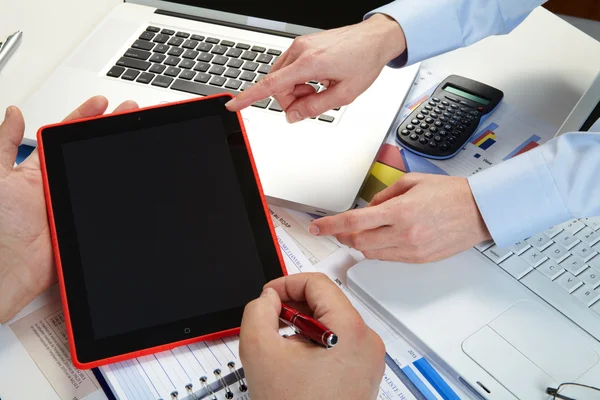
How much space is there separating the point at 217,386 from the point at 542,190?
448 millimetres

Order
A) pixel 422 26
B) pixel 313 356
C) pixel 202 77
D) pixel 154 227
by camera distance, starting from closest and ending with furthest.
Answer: pixel 313 356 < pixel 154 227 < pixel 422 26 < pixel 202 77

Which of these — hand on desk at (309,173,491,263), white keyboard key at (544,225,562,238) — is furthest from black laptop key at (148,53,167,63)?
white keyboard key at (544,225,562,238)

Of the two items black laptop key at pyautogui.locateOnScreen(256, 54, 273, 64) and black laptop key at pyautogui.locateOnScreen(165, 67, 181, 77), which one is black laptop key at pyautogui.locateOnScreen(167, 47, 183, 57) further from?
black laptop key at pyautogui.locateOnScreen(256, 54, 273, 64)

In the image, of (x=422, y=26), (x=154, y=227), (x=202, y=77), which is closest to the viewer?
(x=154, y=227)

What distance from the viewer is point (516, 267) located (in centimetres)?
Answer: 68

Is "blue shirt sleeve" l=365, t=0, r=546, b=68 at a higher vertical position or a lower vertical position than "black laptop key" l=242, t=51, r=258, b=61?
higher

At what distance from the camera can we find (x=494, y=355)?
2.00 ft

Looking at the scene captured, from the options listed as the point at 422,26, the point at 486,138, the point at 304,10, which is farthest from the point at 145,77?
the point at 486,138

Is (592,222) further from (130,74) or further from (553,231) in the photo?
(130,74)

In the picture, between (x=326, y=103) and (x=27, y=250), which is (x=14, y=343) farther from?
(x=326, y=103)

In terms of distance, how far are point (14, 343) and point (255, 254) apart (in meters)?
0.30

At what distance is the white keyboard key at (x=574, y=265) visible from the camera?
0.68 metres

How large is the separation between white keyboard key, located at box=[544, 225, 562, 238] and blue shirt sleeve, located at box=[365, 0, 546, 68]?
308mm

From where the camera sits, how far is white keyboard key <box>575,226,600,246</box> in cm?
70
